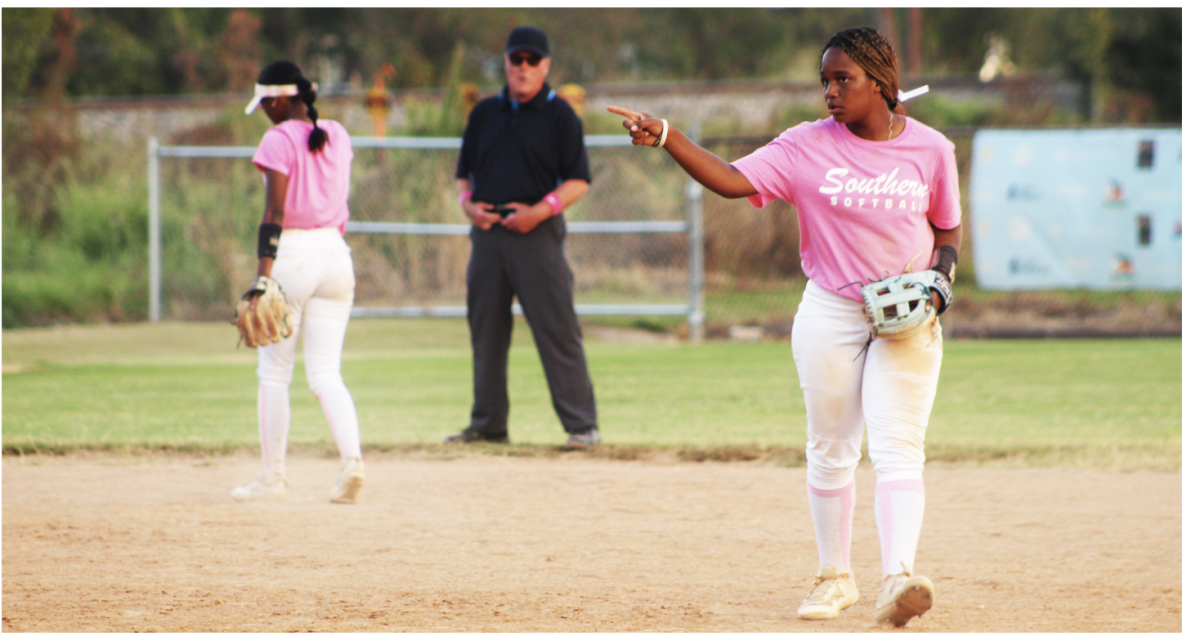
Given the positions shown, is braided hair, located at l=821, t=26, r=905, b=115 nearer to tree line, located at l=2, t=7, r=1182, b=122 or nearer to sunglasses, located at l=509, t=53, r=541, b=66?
sunglasses, located at l=509, t=53, r=541, b=66

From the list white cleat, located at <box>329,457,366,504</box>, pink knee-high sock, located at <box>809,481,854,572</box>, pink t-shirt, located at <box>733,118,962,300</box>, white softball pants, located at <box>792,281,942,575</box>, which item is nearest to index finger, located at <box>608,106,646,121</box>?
pink t-shirt, located at <box>733,118,962,300</box>

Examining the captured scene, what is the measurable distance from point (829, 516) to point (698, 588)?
1.79ft

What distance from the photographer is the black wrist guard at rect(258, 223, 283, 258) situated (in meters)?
5.29

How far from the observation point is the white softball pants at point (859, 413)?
3732 millimetres

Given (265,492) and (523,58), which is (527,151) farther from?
(265,492)

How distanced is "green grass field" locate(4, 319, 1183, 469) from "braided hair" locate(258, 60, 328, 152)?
2.35 meters

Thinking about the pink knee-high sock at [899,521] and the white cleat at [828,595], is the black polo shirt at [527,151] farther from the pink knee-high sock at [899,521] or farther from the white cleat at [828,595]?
the pink knee-high sock at [899,521]

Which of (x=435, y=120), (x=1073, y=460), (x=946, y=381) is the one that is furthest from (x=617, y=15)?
(x=1073, y=460)

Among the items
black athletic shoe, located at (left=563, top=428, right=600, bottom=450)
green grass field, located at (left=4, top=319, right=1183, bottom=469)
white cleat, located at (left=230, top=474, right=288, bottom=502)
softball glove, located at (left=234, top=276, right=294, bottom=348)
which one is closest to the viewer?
softball glove, located at (left=234, top=276, right=294, bottom=348)

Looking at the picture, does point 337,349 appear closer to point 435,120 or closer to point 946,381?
point 946,381

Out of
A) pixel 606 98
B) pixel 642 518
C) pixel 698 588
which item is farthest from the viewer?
pixel 606 98

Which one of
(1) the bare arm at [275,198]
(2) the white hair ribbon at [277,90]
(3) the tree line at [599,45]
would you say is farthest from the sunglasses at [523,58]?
(3) the tree line at [599,45]

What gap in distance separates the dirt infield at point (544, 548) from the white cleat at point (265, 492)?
0.30ft

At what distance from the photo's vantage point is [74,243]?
15609 millimetres
